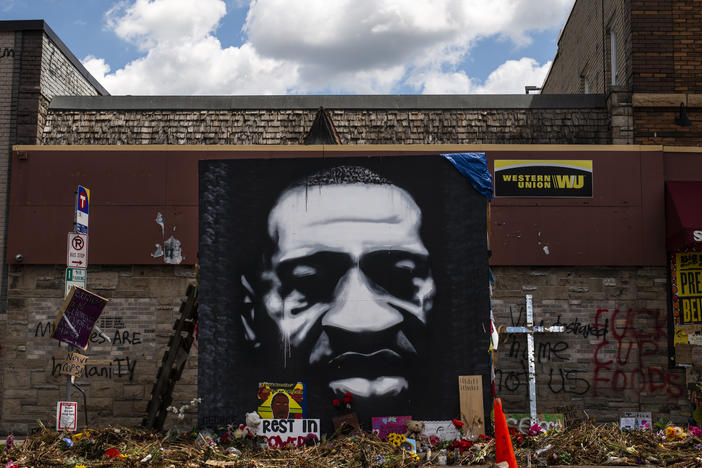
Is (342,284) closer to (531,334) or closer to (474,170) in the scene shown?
(474,170)

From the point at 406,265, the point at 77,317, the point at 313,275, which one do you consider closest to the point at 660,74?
the point at 406,265

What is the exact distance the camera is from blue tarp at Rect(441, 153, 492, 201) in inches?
335

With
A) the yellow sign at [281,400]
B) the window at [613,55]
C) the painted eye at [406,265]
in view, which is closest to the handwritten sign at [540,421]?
the painted eye at [406,265]

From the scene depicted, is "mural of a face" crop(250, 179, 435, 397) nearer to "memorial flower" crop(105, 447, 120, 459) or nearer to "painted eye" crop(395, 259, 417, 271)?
"painted eye" crop(395, 259, 417, 271)

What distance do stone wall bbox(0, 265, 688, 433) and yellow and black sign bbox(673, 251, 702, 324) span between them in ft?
0.83

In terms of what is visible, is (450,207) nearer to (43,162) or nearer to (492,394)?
(492,394)

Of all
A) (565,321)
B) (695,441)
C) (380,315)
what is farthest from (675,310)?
(380,315)

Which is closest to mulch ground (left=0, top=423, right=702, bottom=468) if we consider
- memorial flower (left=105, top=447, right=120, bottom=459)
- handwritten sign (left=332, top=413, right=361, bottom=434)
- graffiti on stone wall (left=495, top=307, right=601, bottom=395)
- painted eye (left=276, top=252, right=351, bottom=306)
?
memorial flower (left=105, top=447, right=120, bottom=459)

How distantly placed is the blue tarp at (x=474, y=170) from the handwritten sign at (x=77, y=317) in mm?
4718

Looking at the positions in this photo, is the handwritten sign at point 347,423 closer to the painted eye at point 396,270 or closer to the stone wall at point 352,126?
the painted eye at point 396,270

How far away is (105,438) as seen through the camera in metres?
8.07

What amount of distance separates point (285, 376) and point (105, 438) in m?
2.25

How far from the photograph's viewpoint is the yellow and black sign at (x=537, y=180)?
11375mm

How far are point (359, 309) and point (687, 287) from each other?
6.12 metres
